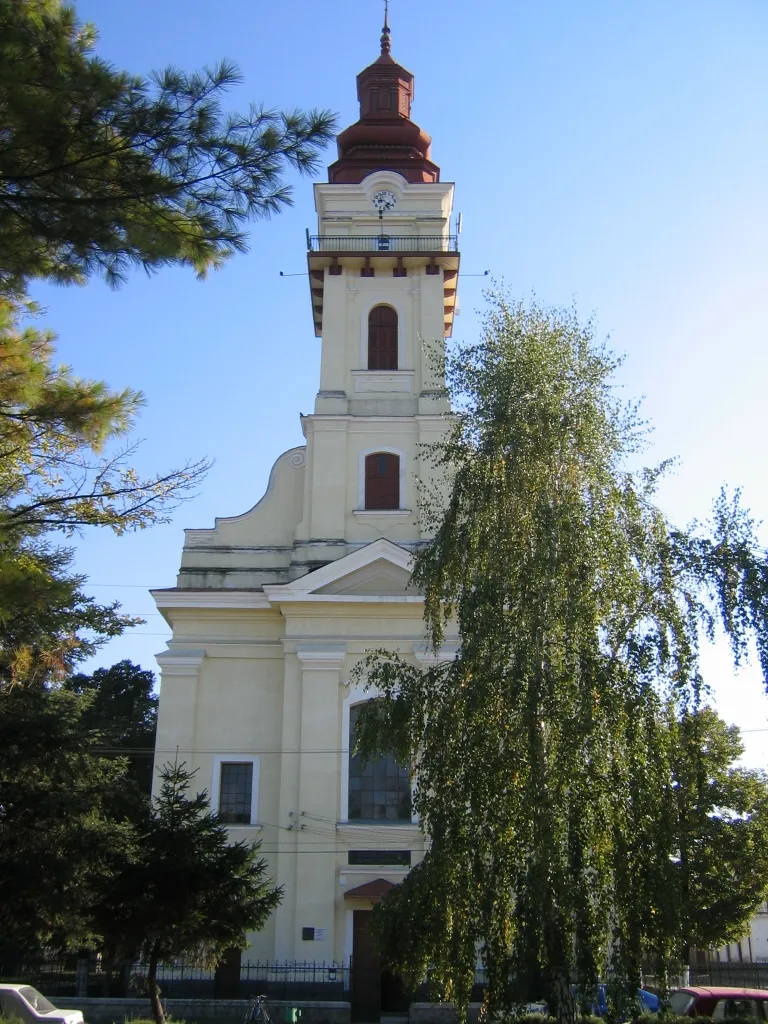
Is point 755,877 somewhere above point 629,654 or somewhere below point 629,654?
below

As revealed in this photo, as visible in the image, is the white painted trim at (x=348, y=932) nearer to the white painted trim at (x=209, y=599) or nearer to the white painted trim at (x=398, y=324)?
the white painted trim at (x=209, y=599)

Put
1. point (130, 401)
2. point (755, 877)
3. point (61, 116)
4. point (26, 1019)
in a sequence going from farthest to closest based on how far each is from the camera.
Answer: point (755, 877) < point (26, 1019) < point (130, 401) < point (61, 116)

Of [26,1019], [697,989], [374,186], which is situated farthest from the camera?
[374,186]

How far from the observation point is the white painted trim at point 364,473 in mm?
27078

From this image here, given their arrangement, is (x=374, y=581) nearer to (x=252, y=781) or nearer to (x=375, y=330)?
(x=252, y=781)

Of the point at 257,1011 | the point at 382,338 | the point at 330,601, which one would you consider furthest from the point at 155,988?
the point at 382,338

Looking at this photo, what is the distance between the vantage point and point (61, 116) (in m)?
8.62

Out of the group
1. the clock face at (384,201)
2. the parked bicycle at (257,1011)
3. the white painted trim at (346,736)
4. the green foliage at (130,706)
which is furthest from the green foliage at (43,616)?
the green foliage at (130,706)

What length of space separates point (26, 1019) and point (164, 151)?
12.9m

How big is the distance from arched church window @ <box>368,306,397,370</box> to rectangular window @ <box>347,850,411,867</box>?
12.4 meters

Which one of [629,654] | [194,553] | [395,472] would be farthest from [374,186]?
[629,654]

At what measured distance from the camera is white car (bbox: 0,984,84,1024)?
624 inches

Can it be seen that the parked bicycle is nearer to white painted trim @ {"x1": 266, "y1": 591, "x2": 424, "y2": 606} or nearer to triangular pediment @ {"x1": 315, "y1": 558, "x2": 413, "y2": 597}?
white painted trim @ {"x1": 266, "y1": 591, "x2": 424, "y2": 606}

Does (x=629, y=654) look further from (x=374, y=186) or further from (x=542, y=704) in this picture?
(x=374, y=186)
